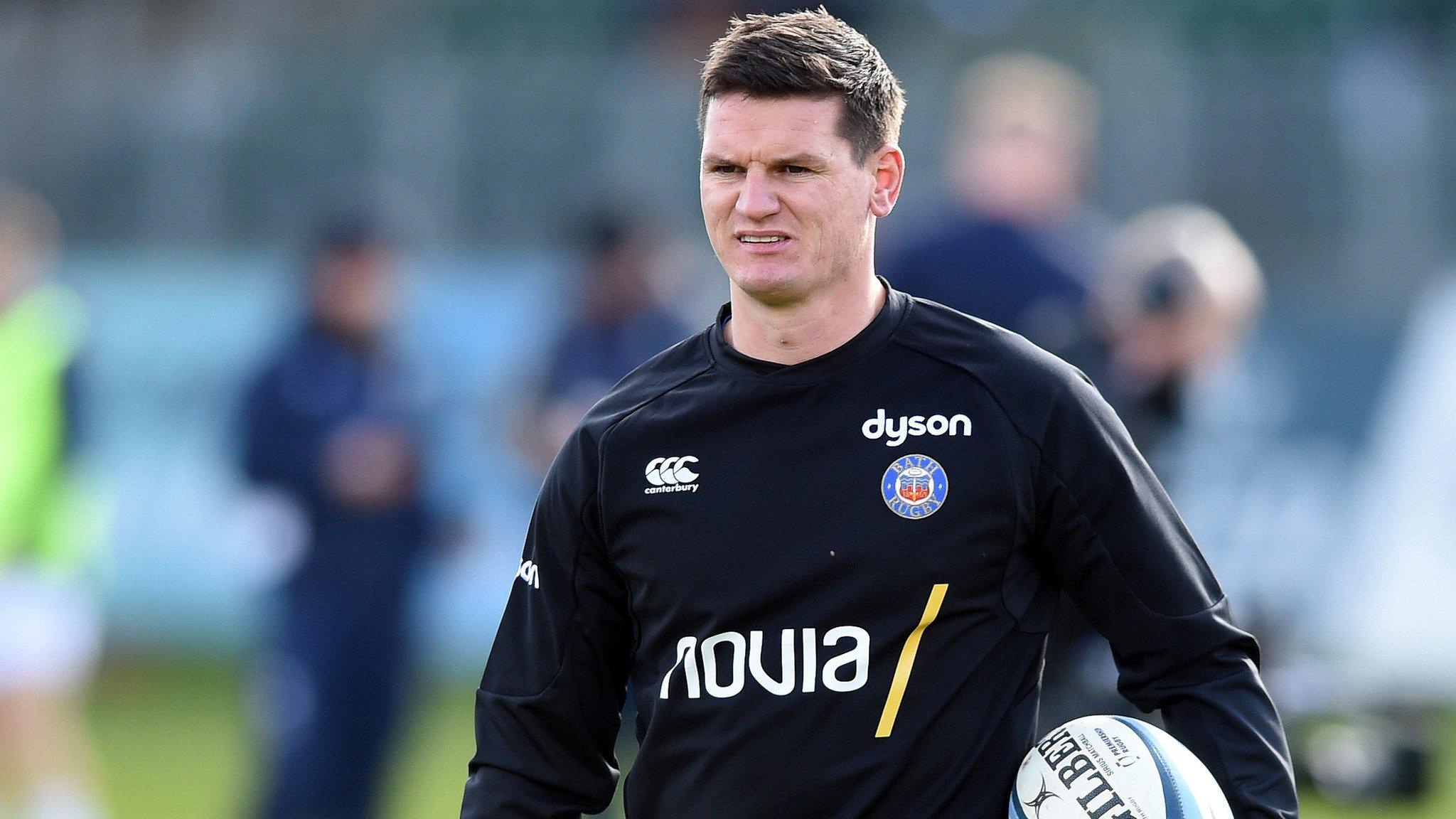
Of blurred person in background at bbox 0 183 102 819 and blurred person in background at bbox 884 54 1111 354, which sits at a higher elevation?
blurred person in background at bbox 884 54 1111 354

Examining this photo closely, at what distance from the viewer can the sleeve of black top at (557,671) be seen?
10.3 ft

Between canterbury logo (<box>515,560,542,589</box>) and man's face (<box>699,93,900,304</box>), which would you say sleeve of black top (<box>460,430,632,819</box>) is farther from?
man's face (<box>699,93,900,304</box>)

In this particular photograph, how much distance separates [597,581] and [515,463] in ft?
27.1

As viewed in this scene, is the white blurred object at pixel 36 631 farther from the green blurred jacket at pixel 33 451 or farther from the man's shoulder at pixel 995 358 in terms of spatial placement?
the man's shoulder at pixel 995 358

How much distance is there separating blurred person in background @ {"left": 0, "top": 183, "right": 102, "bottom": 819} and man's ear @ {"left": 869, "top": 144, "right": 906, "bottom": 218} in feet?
20.6

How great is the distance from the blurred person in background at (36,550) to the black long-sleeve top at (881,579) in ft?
19.3

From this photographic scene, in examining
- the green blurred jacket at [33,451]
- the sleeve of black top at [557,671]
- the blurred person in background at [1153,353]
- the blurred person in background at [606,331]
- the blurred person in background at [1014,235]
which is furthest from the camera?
the green blurred jacket at [33,451]

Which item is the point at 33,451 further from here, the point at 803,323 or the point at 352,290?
the point at 803,323

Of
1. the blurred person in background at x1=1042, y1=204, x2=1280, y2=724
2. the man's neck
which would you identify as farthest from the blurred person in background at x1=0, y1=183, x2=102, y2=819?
the man's neck

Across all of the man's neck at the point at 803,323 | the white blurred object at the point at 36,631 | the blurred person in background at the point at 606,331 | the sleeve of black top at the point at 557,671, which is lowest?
the white blurred object at the point at 36,631

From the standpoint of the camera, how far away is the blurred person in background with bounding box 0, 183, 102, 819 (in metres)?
Result: 8.41

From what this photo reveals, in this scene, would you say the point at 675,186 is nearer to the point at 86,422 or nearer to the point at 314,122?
the point at 314,122

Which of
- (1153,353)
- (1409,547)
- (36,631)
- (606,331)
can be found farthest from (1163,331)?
(1409,547)

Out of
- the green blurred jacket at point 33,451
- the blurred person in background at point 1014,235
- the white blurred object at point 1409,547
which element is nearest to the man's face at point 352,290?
the green blurred jacket at point 33,451
